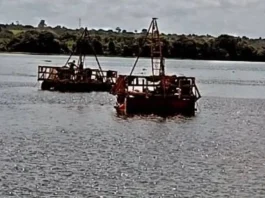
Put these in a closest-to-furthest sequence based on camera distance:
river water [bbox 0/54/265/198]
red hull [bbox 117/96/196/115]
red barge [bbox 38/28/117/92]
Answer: river water [bbox 0/54/265/198] < red hull [bbox 117/96/196/115] < red barge [bbox 38/28/117/92]

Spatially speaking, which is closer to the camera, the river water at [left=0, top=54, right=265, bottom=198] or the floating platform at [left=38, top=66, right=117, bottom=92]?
the river water at [left=0, top=54, right=265, bottom=198]

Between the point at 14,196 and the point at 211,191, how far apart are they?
858cm

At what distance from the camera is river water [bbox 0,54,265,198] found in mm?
37500

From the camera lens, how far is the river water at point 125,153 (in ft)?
123

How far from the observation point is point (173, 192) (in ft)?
121

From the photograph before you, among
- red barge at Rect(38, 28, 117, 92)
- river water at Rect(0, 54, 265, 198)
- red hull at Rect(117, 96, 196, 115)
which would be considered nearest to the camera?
river water at Rect(0, 54, 265, 198)

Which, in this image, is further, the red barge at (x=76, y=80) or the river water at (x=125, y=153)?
the red barge at (x=76, y=80)

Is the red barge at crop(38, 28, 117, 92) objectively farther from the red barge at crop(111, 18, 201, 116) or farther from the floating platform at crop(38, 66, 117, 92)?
the red barge at crop(111, 18, 201, 116)

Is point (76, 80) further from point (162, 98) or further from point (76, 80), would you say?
point (162, 98)

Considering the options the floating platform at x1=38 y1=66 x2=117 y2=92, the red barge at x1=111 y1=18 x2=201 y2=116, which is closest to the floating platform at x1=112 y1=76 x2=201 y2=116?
the red barge at x1=111 y1=18 x2=201 y2=116

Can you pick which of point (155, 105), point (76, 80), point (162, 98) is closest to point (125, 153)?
point (155, 105)

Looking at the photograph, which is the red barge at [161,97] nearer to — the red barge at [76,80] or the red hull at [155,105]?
the red hull at [155,105]

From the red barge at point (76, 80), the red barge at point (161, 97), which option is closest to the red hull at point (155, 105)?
the red barge at point (161, 97)

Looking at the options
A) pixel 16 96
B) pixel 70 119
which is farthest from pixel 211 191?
pixel 16 96
